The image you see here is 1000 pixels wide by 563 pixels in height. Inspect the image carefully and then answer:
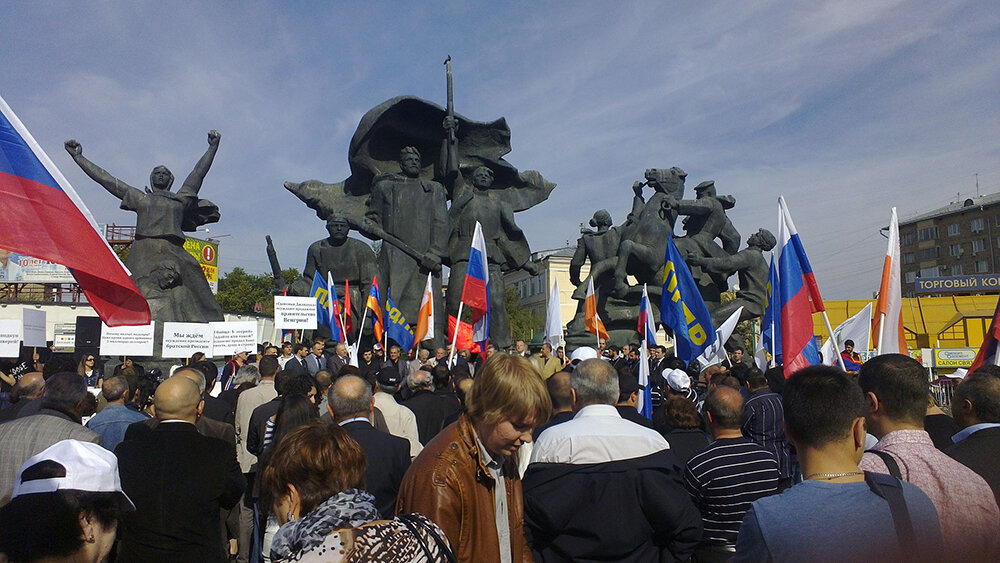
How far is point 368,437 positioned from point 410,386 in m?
2.57

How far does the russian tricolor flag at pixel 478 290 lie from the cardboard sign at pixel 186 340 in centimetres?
350

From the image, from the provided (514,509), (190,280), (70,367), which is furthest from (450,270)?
(514,509)

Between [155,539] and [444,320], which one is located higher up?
[444,320]

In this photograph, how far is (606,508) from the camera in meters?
3.04

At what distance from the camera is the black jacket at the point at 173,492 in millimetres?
3281

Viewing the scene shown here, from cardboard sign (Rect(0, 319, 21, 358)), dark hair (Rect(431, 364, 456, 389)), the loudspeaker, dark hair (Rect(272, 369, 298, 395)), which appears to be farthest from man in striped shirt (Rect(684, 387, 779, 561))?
the loudspeaker

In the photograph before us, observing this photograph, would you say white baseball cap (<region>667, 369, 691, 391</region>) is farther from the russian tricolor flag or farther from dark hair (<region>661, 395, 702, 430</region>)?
the russian tricolor flag

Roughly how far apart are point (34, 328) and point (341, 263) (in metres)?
8.06

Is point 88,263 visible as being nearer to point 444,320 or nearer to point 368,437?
point 368,437

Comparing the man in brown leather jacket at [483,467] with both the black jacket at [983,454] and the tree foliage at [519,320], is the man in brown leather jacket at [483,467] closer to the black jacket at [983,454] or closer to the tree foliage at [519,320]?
the black jacket at [983,454]

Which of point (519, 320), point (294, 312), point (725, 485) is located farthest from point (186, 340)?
point (519, 320)

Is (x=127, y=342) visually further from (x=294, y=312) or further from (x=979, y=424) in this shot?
(x=979, y=424)

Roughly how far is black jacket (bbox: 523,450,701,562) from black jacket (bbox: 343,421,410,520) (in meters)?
0.89

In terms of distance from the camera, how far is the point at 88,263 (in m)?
3.67
